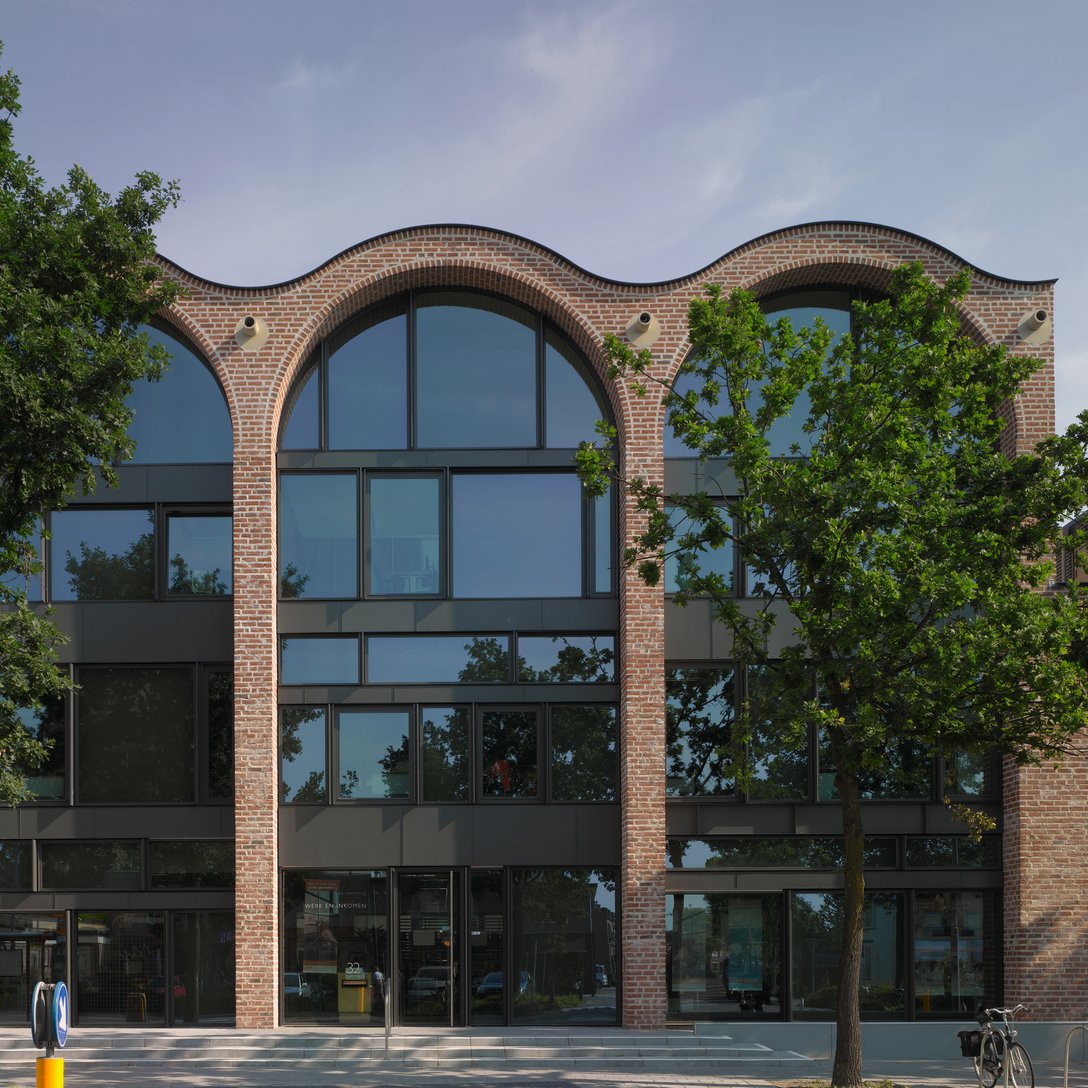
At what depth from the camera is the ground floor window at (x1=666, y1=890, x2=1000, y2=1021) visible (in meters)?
20.3

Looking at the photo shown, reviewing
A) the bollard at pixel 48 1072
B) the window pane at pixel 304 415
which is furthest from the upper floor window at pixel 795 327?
the bollard at pixel 48 1072

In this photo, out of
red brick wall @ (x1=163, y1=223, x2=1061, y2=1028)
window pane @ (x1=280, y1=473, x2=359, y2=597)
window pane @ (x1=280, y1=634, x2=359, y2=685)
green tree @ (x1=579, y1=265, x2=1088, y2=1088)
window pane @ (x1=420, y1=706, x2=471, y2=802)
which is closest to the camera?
green tree @ (x1=579, y1=265, x2=1088, y2=1088)

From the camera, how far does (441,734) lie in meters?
21.0

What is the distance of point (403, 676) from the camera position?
2108 cm

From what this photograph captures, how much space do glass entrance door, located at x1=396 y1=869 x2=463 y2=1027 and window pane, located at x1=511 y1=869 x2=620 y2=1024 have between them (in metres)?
0.86

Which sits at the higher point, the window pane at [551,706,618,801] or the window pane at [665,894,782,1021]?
the window pane at [551,706,618,801]

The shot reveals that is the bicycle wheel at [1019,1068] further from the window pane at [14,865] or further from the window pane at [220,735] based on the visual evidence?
the window pane at [14,865]

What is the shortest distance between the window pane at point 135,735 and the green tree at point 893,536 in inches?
350

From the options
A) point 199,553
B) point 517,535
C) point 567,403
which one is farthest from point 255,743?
point 567,403

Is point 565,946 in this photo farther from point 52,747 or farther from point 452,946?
point 52,747

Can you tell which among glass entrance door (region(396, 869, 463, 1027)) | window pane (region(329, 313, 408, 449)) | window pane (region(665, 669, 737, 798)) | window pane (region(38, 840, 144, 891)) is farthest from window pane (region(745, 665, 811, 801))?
window pane (region(38, 840, 144, 891))

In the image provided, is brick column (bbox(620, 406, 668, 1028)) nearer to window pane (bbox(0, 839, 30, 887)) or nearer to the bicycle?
the bicycle

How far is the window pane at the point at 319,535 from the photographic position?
837 inches

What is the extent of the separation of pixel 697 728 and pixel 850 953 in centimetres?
561
